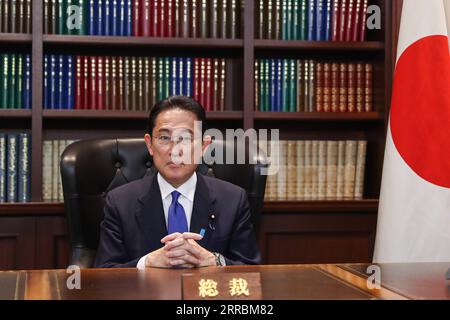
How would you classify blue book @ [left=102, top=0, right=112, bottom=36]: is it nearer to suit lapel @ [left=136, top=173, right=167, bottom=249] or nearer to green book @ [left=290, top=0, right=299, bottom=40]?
green book @ [left=290, top=0, right=299, bottom=40]

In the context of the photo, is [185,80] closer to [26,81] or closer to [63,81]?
[63,81]

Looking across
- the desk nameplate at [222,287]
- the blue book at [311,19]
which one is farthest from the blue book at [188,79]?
the desk nameplate at [222,287]

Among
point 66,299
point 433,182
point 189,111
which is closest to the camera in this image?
point 66,299

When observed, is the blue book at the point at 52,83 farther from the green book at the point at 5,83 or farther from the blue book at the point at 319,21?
the blue book at the point at 319,21

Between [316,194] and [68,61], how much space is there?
1343mm

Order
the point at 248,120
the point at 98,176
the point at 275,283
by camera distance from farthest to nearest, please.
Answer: the point at 248,120, the point at 98,176, the point at 275,283

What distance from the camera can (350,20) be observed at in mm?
3293

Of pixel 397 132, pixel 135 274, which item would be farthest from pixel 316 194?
pixel 135 274

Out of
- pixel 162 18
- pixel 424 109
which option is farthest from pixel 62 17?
pixel 424 109

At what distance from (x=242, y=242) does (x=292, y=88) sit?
1.26 meters

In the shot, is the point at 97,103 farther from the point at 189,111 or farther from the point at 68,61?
the point at 189,111

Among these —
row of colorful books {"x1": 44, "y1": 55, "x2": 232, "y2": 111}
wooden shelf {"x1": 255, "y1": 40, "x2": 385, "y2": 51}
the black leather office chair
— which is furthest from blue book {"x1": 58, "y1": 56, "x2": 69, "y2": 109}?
wooden shelf {"x1": 255, "y1": 40, "x2": 385, "y2": 51}

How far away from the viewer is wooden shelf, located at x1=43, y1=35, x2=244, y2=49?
3076 millimetres

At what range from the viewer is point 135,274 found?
163 cm
